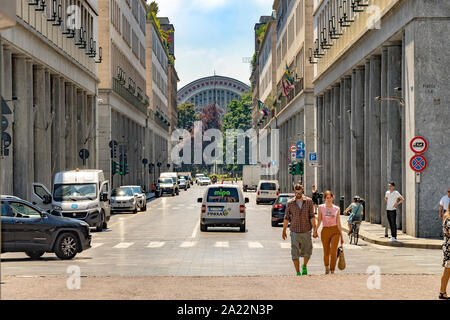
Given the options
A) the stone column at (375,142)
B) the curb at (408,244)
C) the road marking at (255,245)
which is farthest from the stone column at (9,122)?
the curb at (408,244)

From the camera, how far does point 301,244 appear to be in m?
18.2

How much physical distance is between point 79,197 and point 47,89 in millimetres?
17061

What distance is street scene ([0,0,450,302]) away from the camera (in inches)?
685

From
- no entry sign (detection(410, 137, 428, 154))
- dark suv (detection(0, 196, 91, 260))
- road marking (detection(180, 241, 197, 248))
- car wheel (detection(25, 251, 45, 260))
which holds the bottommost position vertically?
road marking (detection(180, 241, 197, 248))

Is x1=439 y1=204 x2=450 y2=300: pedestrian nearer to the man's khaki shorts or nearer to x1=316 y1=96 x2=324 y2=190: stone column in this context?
the man's khaki shorts

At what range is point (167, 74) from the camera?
160125mm

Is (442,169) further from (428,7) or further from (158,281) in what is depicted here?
(158,281)

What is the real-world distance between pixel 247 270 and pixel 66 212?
16106 mm

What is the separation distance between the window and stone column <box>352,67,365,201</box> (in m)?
26.6

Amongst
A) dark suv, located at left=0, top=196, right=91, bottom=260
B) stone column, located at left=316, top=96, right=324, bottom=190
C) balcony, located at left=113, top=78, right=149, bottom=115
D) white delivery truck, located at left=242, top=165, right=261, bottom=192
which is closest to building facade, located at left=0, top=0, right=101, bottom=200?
balcony, located at left=113, top=78, right=149, bottom=115

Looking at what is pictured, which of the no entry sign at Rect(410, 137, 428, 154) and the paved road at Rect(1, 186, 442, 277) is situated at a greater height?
the no entry sign at Rect(410, 137, 428, 154)

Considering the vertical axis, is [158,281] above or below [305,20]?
below

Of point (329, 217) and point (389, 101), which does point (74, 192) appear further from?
point (329, 217)
